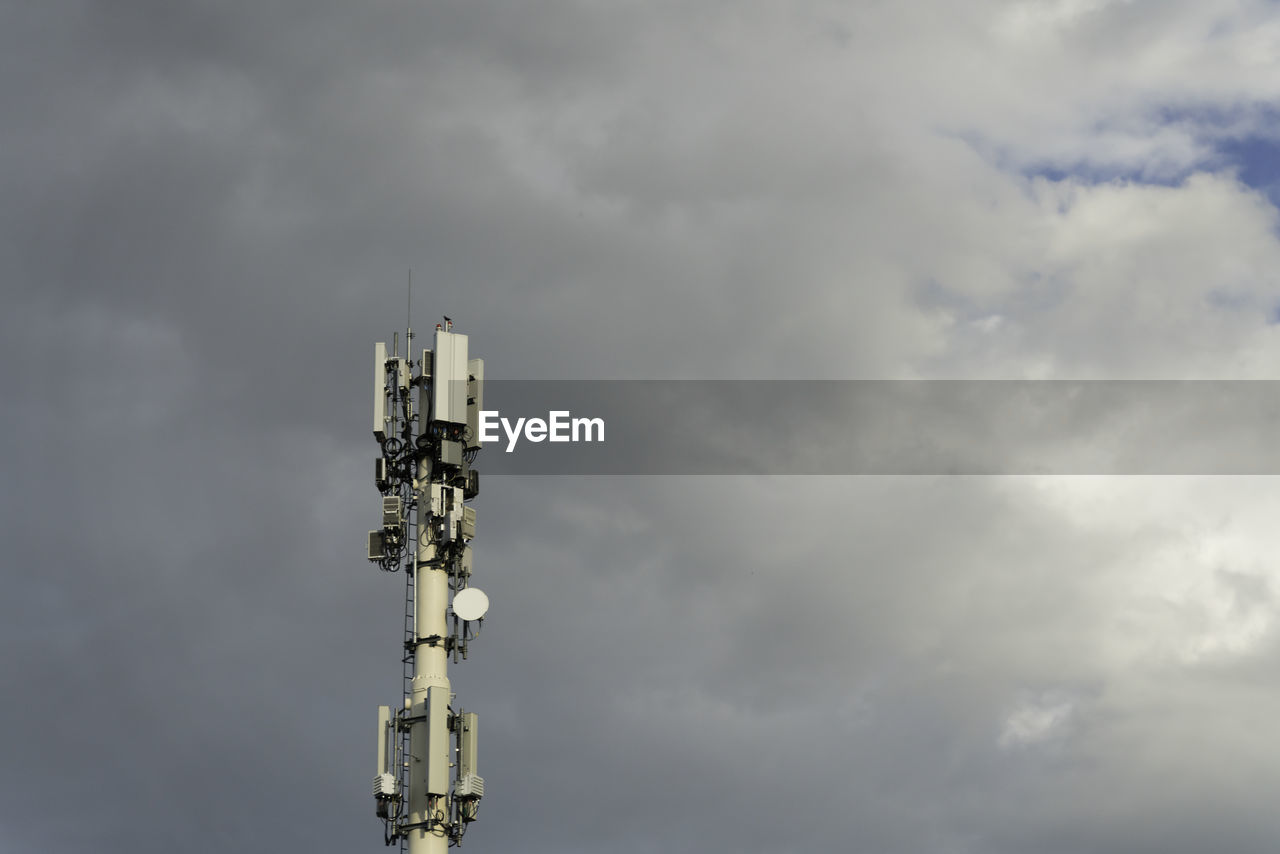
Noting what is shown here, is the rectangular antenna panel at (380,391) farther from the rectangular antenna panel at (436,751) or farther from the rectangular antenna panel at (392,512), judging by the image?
the rectangular antenna panel at (436,751)

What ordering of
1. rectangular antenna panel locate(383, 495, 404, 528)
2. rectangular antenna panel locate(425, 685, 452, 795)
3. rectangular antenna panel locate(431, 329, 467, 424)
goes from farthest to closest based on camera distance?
1. rectangular antenna panel locate(431, 329, 467, 424)
2. rectangular antenna panel locate(383, 495, 404, 528)
3. rectangular antenna panel locate(425, 685, 452, 795)

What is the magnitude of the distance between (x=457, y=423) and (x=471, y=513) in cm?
425

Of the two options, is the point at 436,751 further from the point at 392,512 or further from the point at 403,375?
the point at 403,375

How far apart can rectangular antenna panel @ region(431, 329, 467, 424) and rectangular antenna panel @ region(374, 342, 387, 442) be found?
230cm

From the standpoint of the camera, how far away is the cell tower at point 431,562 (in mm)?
79250

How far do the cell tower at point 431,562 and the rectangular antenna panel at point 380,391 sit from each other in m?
0.05

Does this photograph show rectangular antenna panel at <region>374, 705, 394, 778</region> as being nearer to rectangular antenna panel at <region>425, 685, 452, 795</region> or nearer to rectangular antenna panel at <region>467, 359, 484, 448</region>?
rectangular antenna panel at <region>425, 685, 452, 795</region>

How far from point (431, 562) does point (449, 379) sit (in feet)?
28.2

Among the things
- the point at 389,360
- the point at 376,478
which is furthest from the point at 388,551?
the point at 389,360

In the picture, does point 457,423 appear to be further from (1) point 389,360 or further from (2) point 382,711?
(2) point 382,711

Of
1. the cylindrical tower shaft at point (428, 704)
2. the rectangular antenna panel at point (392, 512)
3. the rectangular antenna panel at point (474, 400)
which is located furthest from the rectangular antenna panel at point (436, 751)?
the rectangular antenna panel at point (474, 400)

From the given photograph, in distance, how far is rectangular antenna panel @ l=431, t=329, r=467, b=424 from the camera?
278 ft

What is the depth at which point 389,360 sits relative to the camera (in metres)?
86.6

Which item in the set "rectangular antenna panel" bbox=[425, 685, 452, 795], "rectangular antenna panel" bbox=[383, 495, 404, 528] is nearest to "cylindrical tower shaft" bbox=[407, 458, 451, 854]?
"rectangular antenna panel" bbox=[425, 685, 452, 795]
